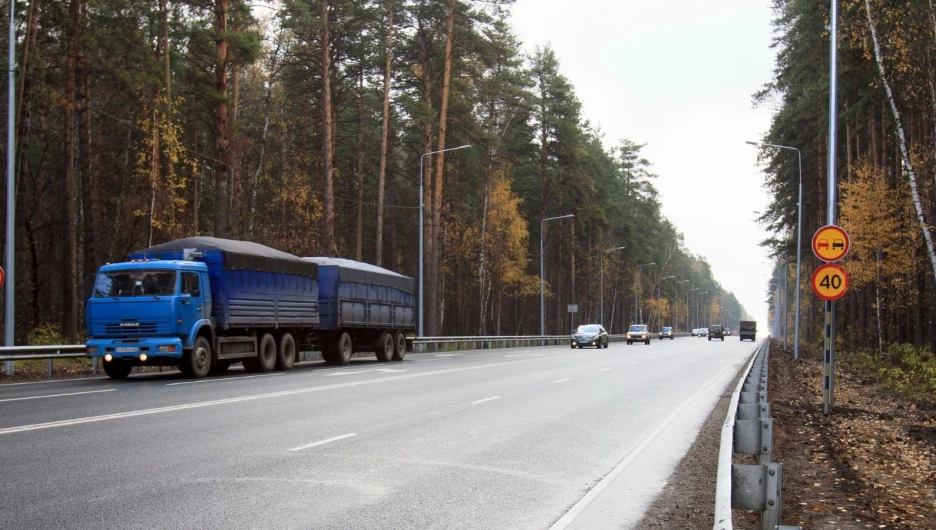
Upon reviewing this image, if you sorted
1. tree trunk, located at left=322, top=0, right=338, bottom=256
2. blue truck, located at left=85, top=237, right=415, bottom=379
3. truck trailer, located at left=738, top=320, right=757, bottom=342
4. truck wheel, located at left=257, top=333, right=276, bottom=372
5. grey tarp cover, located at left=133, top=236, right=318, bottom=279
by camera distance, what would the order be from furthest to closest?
1. truck trailer, located at left=738, top=320, right=757, bottom=342
2. tree trunk, located at left=322, top=0, right=338, bottom=256
3. truck wheel, located at left=257, top=333, right=276, bottom=372
4. grey tarp cover, located at left=133, top=236, right=318, bottom=279
5. blue truck, located at left=85, top=237, right=415, bottom=379

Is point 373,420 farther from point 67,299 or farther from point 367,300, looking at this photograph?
point 67,299

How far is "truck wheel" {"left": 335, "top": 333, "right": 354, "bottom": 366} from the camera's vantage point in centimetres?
3026

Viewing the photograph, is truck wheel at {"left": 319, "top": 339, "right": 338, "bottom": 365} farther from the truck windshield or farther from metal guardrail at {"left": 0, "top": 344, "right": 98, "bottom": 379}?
the truck windshield

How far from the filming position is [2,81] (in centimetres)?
3569

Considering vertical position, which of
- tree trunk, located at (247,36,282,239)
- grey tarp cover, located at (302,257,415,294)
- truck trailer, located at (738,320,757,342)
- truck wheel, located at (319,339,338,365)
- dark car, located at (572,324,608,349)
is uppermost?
tree trunk, located at (247,36,282,239)

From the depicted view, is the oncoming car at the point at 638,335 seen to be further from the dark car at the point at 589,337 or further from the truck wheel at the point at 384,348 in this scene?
the truck wheel at the point at 384,348

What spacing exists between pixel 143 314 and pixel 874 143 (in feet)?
111

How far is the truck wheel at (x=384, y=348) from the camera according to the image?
3319cm

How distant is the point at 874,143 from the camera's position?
137 feet

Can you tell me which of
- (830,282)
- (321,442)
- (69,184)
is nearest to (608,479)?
(321,442)

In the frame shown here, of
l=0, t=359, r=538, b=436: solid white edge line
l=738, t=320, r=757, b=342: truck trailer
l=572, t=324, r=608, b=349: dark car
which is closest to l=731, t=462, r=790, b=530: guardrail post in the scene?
Result: l=0, t=359, r=538, b=436: solid white edge line

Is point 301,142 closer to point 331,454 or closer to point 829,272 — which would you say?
point 829,272

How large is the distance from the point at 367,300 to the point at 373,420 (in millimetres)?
18003

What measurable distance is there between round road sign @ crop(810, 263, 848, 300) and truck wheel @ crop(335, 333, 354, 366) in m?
17.4
